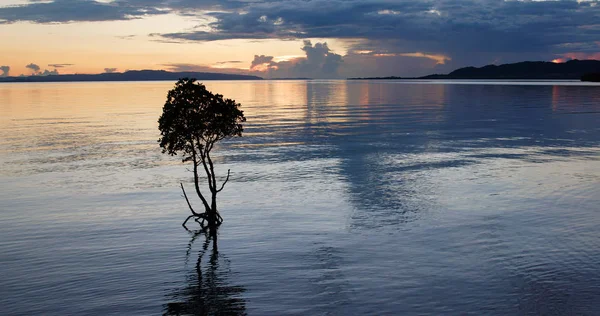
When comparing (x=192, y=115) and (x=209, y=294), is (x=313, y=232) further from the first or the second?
(x=209, y=294)

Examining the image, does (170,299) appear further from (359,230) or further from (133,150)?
(133,150)

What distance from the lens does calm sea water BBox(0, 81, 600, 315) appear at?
25.6 m

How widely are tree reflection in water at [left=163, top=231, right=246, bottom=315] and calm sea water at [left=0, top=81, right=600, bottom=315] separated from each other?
115mm

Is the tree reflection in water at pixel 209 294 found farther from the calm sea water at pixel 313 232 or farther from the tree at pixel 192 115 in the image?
the tree at pixel 192 115

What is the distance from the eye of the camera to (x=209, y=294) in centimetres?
2633

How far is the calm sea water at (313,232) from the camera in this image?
2559 centimetres

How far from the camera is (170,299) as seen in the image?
25.5m

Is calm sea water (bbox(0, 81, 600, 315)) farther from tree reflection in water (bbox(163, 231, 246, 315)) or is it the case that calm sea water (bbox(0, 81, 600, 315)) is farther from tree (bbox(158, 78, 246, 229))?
tree (bbox(158, 78, 246, 229))

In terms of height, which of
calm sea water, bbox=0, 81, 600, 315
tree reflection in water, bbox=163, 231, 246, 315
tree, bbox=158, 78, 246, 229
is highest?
tree, bbox=158, 78, 246, 229

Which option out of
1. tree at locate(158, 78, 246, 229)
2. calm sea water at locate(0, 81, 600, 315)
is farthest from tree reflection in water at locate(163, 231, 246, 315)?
tree at locate(158, 78, 246, 229)

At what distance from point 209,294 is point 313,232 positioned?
11685mm

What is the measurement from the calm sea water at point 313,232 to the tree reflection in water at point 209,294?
11 cm

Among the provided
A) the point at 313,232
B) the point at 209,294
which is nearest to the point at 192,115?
the point at 313,232

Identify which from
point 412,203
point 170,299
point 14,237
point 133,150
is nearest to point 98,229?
point 14,237
